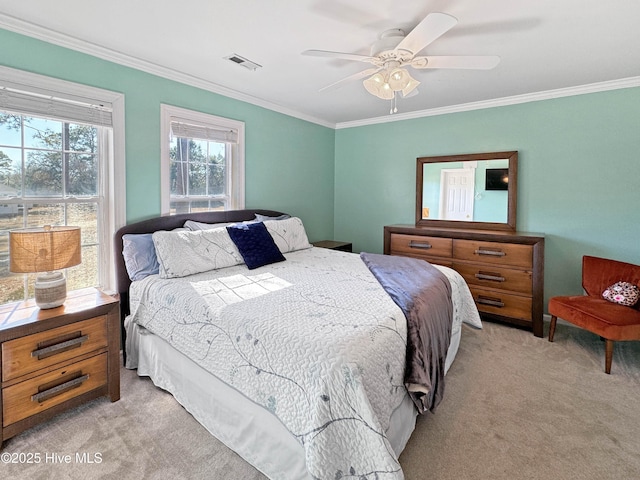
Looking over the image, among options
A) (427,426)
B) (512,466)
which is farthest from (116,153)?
(512,466)

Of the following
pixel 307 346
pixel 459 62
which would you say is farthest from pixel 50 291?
pixel 459 62

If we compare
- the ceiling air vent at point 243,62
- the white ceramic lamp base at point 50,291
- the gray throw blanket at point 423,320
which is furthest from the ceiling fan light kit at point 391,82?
the white ceramic lamp base at point 50,291

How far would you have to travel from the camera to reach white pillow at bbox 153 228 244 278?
2402 mm

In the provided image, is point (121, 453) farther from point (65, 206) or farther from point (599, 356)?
point (599, 356)

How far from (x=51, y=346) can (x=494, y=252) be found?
3.59 meters

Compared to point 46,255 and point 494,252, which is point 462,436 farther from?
point 46,255

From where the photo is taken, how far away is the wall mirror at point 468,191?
12.1 feet

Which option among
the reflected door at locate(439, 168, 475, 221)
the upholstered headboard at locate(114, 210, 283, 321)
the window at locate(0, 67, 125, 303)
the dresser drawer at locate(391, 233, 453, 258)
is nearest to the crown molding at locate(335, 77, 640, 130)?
the reflected door at locate(439, 168, 475, 221)

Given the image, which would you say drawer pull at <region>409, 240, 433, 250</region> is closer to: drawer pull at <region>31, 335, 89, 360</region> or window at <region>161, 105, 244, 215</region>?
window at <region>161, 105, 244, 215</region>

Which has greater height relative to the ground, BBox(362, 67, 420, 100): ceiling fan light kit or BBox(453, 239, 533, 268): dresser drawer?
BBox(362, 67, 420, 100): ceiling fan light kit

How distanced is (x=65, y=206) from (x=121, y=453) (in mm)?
1755

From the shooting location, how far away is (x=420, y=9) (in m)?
1.90

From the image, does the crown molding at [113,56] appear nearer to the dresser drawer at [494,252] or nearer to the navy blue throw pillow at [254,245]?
the navy blue throw pillow at [254,245]

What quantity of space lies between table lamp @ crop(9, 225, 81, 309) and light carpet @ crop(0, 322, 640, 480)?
730 mm
